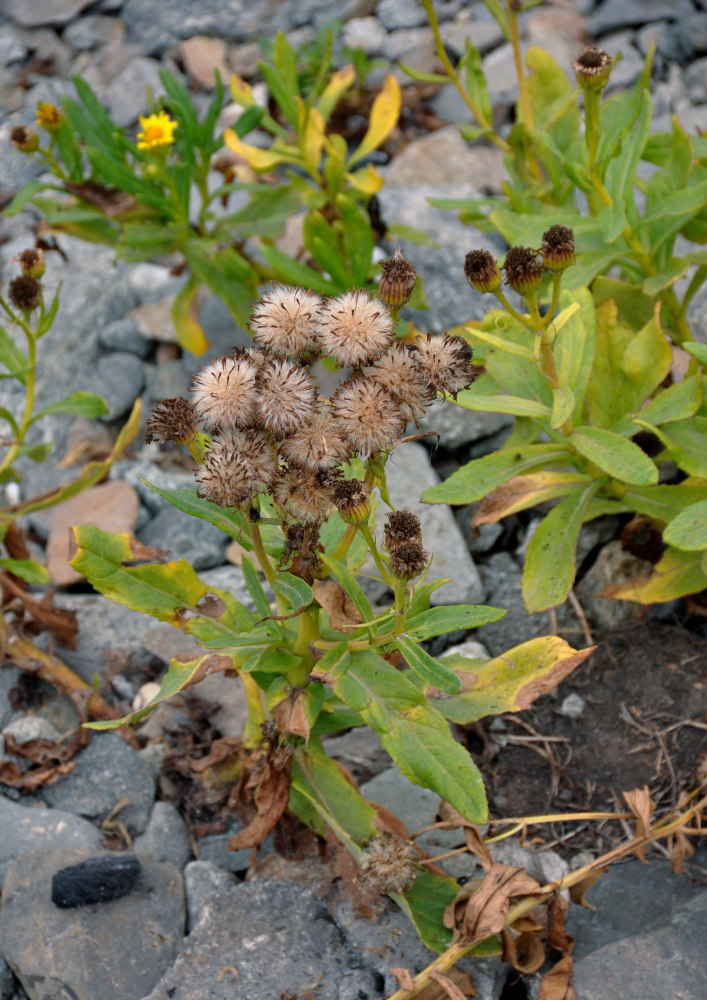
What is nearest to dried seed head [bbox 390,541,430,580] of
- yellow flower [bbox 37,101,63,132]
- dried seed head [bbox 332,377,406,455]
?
dried seed head [bbox 332,377,406,455]

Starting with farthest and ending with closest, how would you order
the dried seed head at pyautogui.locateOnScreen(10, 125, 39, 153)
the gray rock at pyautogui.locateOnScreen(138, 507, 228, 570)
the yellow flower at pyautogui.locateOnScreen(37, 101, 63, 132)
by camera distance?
the yellow flower at pyautogui.locateOnScreen(37, 101, 63, 132), the dried seed head at pyautogui.locateOnScreen(10, 125, 39, 153), the gray rock at pyautogui.locateOnScreen(138, 507, 228, 570)

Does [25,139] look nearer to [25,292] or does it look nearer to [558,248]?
[25,292]

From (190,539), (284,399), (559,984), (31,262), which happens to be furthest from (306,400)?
(190,539)

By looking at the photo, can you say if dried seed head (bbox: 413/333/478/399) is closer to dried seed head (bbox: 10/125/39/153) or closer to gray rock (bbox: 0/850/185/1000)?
gray rock (bbox: 0/850/185/1000)

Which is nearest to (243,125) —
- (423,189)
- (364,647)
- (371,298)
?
(423,189)

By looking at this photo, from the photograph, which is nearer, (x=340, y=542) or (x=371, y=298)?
(x=371, y=298)

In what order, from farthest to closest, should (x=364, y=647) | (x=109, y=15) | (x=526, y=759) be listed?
(x=109, y=15) → (x=526, y=759) → (x=364, y=647)

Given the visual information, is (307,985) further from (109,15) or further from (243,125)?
(109,15)

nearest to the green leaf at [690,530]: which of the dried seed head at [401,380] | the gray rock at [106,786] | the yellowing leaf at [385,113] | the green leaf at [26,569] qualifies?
the dried seed head at [401,380]
